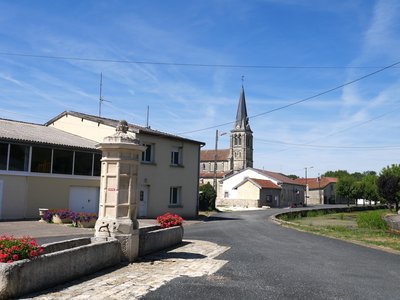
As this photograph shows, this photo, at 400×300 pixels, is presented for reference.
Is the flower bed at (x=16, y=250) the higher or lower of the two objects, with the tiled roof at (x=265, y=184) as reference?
lower

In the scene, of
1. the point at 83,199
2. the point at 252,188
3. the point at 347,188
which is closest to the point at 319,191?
the point at 347,188

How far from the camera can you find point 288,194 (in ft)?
265

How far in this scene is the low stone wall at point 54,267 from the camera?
6344 millimetres

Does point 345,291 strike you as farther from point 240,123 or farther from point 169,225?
point 240,123

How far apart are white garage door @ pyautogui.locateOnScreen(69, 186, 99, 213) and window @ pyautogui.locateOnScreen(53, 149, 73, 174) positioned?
4.04 ft

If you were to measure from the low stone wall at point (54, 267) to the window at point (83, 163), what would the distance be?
17.6m

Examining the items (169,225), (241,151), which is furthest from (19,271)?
(241,151)

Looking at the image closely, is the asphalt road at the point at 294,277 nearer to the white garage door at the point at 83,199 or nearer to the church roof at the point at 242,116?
the white garage door at the point at 83,199

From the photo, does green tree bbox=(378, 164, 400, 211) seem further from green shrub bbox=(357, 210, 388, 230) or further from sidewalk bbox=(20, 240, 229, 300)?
sidewalk bbox=(20, 240, 229, 300)

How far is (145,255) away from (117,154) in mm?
2896

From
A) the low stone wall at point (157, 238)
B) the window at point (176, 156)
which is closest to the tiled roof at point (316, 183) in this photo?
the window at point (176, 156)

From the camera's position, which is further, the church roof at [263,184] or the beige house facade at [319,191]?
the beige house facade at [319,191]

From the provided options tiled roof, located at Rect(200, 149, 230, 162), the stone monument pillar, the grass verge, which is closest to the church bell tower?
tiled roof, located at Rect(200, 149, 230, 162)

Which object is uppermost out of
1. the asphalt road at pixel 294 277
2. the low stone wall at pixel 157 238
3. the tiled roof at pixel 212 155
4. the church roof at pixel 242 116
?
the church roof at pixel 242 116
